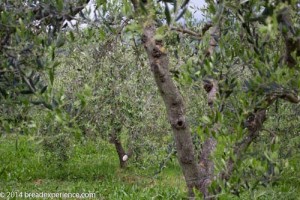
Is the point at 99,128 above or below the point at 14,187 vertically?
above

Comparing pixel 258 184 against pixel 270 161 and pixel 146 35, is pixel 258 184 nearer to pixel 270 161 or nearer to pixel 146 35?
pixel 270 161

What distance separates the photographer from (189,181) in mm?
3992

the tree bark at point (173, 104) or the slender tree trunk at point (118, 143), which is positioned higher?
the slender tree trunk at point (118, 143)

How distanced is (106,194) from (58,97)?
10.3 m

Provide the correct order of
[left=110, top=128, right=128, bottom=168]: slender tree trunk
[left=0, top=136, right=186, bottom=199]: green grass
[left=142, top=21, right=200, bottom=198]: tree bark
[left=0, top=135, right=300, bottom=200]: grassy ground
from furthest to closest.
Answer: [left=110, top=128, right=128, bottom=168]: slender tree trunk → [left=0, top=136, right=186, bottom=199]: green grass → [left=0, top=135, right=300, bottom=200]: grassy ground → [left=142, top=21, right=200, bottom=198]: tree bark

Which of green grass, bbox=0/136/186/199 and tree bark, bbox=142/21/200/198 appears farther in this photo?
green grass, bbox=0/136/186/199

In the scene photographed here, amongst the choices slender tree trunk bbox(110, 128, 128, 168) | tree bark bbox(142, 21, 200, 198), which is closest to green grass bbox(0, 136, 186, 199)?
slender tree trunk bbox(110, 128, 128, 168)

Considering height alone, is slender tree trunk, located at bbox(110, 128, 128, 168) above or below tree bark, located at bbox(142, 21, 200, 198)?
above

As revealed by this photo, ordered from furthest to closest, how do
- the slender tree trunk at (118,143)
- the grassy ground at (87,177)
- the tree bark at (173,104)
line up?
the slender tree trunk at (118,143)
the grassy ground at (87,177)
the tree bark at (173,104)

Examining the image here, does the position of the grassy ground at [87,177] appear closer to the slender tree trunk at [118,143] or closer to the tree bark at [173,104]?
the slender tree trunk at [118,143]

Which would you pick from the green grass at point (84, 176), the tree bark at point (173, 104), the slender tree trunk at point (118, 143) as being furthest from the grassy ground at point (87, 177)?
the tree bark at point (173, 104)

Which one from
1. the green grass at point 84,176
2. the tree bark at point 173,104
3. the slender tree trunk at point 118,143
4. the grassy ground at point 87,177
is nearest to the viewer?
the tree bark at point 173,104

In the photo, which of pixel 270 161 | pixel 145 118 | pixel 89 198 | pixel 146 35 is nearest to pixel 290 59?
pixel 270 161

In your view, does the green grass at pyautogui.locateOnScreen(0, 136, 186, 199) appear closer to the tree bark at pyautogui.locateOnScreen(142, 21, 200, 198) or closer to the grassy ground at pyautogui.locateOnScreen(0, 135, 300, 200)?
the grassy ground at pyautogui.locateOnScreen(0, 135, 300, 200)
